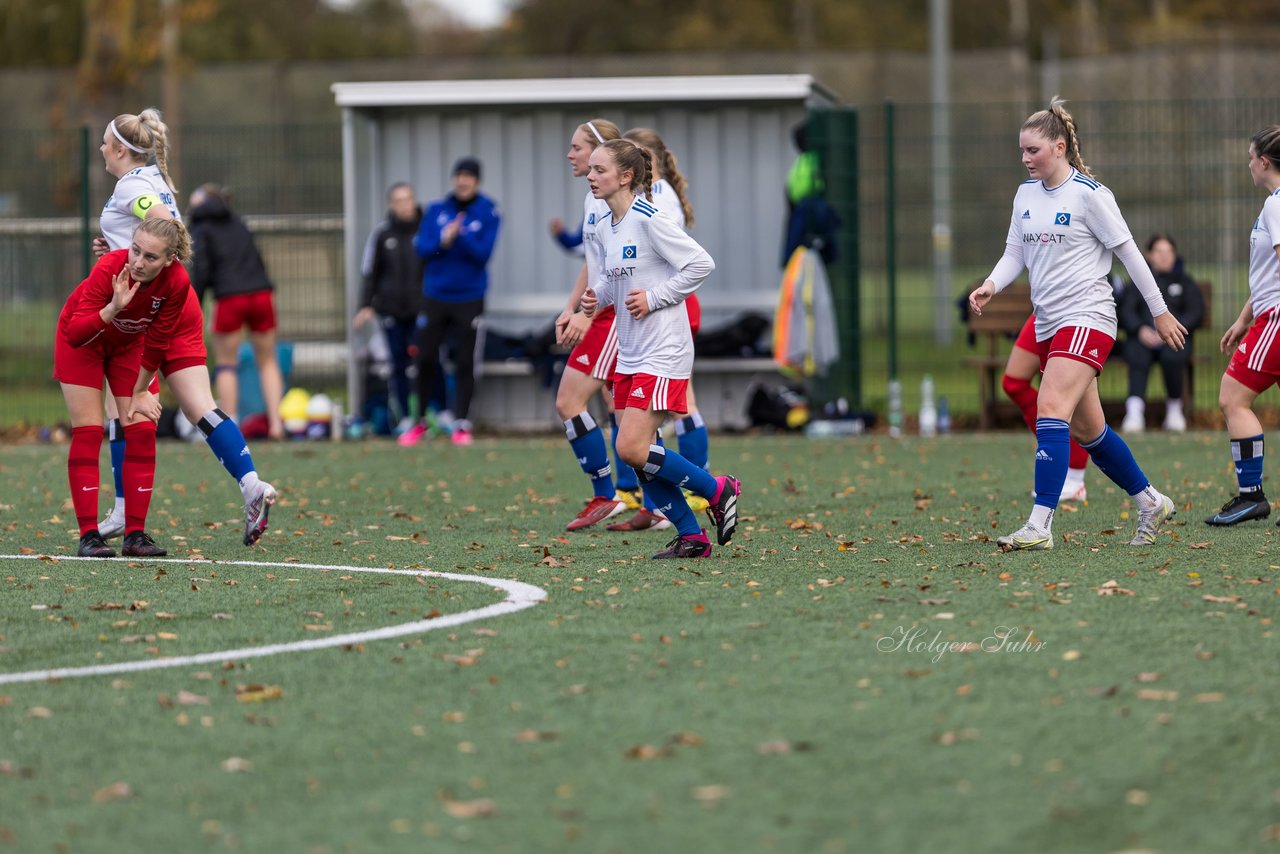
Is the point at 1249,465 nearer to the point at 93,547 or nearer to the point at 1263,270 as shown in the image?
the point at 1263,270

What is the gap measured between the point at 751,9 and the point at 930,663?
145ft

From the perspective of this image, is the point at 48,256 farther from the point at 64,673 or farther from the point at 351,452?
the point at 64,673

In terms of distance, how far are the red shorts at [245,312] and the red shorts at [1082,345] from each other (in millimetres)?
8678

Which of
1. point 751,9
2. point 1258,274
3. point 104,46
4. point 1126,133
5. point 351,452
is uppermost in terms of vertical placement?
point 751,9

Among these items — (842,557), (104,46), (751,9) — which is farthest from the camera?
(751,9)

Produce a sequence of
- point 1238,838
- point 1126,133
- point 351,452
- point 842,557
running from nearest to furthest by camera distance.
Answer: point 1238,838 < point 842,557 < point 351,452 < point 1126,133

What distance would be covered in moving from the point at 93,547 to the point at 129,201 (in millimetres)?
1593

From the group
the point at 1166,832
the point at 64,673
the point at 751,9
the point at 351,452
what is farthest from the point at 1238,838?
the point at 751,9

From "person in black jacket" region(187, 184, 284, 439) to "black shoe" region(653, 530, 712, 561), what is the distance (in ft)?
25.3

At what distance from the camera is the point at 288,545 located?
8.88m

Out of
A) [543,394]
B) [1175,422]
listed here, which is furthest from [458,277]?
[1175,422]

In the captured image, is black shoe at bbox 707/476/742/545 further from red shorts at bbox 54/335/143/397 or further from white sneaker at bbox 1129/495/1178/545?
red shorts at bbox 54/335/143/397

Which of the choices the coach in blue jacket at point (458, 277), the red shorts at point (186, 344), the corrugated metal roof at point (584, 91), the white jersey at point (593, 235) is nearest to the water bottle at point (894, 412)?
the corrugated metal roof at point (584, 91)

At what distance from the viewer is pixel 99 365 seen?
8.26 metres
